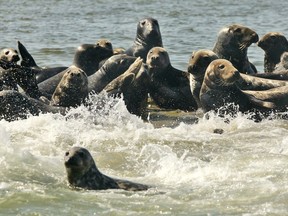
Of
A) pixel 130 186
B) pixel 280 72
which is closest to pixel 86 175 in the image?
pixel 130 186

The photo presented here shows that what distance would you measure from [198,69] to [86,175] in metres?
5.70

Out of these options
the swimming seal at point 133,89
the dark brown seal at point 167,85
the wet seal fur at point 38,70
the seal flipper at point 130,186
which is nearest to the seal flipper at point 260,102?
the dark brown seal at point 167,85

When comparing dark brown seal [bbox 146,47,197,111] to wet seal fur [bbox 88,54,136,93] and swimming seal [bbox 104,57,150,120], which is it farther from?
swimming seal [bbox 104,57,150,120]

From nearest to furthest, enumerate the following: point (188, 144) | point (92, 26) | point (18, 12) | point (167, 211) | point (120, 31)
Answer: point (167, 211) < point (188, 144) < point (120, 31) < point (92, 26) < point (18, 12)

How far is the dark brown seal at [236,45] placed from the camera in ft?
58.8

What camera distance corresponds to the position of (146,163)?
12.3 metres

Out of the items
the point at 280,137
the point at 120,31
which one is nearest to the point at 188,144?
the point at 280,137

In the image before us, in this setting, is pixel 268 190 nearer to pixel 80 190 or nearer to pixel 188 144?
pixel 80 190

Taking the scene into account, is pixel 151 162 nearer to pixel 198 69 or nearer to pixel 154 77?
pixel 198 69

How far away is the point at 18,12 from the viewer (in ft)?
133

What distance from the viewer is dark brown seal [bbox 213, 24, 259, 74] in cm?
1792

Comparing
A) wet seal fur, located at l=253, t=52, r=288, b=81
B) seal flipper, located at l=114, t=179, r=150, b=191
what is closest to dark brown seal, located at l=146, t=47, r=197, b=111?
wet seal fur, located at l=253, t=52, r=288, b=81

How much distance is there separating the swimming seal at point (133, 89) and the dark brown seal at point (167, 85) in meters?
0.62

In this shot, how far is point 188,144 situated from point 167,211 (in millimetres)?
3504
